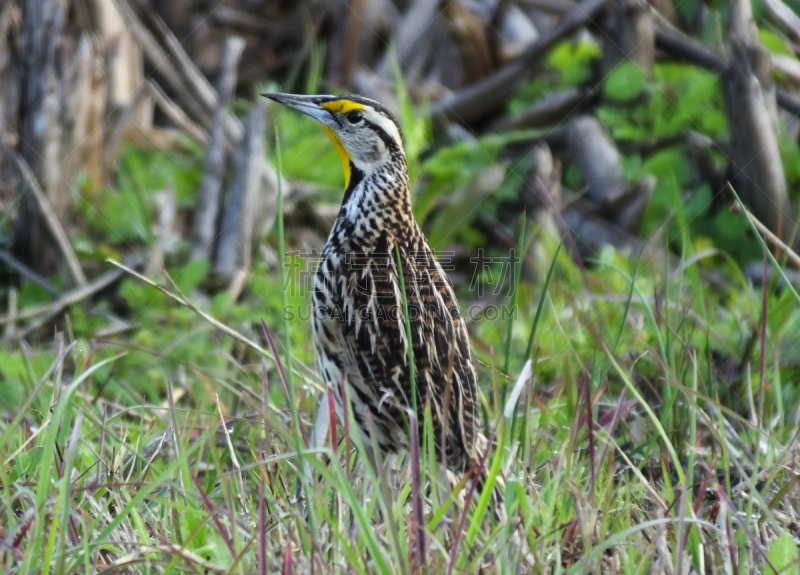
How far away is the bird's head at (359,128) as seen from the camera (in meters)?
3.27

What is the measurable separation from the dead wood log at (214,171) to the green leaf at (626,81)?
2180mm

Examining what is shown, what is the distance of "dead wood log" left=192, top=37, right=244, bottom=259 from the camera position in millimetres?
5410

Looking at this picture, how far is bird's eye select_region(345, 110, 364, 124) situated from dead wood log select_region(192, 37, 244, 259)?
2214 millimetres

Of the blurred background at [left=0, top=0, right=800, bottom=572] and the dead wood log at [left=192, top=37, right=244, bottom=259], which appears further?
the dead wood log at [left=192, top=37, right=244, bottom=259]

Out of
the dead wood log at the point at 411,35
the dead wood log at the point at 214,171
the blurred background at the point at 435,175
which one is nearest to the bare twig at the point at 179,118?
the blurred background at the point at 435,175

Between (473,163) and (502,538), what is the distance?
4.19 meters

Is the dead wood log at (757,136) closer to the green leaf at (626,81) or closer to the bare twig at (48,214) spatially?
the green leaf at (626,81)

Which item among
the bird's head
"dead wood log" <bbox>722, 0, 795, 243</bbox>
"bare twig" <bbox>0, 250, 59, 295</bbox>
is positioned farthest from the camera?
"bare twig" <bbox>0, 250, 59, 295</bbox>

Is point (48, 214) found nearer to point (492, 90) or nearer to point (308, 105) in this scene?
point (308, 105)

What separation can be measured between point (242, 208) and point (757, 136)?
8.94 feet

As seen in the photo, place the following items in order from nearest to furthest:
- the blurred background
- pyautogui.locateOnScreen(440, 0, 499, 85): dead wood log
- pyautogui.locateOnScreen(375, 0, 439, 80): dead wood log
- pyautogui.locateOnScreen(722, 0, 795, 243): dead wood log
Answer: the blurred background, pyautogui.locateOnScreen(722, 0, 795, 243): dead wood log, pyautogui.locateOnScreen(440, 0, 499, 85): dead wood log, pyautogui.locateOnScreen(375, 0, 439, 80): dead wood log

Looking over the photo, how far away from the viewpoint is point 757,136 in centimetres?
504

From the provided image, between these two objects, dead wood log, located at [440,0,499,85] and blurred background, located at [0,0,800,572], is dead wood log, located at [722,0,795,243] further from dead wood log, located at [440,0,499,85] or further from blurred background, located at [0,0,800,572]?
dead wood log, located at [440,0,499,85]

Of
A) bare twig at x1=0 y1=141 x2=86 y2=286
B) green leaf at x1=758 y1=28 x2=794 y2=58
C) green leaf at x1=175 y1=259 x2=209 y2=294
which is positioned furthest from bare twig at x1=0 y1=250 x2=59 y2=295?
green leaf at x1=758 y1=28 x2=794 y2=58
